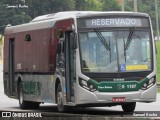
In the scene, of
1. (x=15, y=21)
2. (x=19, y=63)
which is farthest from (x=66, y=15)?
(x=15, y=21)

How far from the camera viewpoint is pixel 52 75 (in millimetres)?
20672

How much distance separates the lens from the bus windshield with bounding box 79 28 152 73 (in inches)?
738

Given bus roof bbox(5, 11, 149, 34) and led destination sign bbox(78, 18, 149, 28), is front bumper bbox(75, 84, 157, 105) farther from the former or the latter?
bus roof bbox(5, 11, 149, 34)

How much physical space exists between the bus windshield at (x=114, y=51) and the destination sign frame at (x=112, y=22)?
180 millimetres

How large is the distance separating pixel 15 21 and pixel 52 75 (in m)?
87.3

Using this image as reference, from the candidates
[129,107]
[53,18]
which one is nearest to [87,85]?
[129,107]

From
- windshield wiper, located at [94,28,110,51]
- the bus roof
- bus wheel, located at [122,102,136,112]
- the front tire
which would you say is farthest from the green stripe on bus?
the front tire

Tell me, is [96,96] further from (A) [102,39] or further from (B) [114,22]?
(B) [114,22]

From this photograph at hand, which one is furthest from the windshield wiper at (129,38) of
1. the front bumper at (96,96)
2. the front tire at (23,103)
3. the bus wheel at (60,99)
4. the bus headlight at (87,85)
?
the front tire at (23,103)

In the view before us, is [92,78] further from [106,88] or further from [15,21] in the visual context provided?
[15,21]

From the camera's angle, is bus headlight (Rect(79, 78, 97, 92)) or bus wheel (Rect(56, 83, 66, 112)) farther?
bus wheel (Rect(56, 83, 66, 112))

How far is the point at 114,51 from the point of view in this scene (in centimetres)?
1883

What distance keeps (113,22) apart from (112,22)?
0.09ft

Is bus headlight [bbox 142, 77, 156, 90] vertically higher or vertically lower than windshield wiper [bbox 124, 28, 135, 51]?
lower
